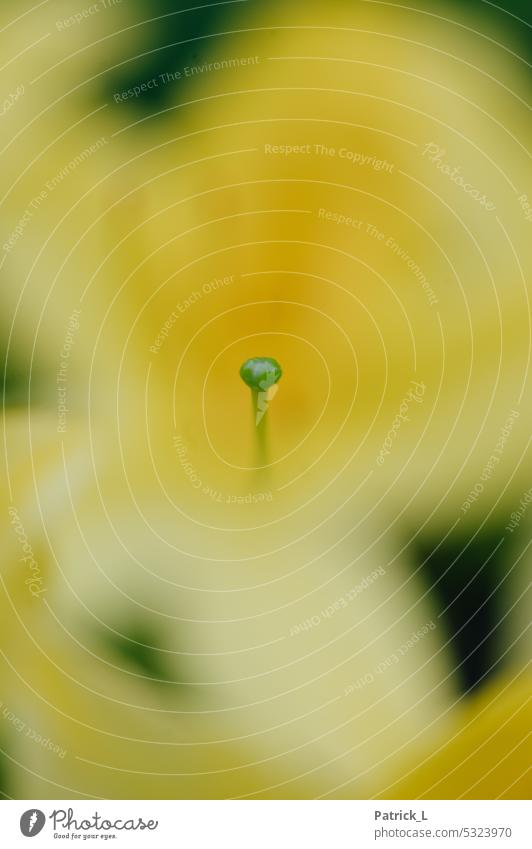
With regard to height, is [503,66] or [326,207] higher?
[503,66]

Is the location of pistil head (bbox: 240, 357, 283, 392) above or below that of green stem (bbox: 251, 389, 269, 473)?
above

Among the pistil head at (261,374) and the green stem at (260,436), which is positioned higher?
the pistil head at (261,374)

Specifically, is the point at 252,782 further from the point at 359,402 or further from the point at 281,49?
the point at 281,49

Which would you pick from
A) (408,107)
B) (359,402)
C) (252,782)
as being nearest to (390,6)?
(408,107)

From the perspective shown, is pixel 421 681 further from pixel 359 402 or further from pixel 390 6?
pixel 390 6
